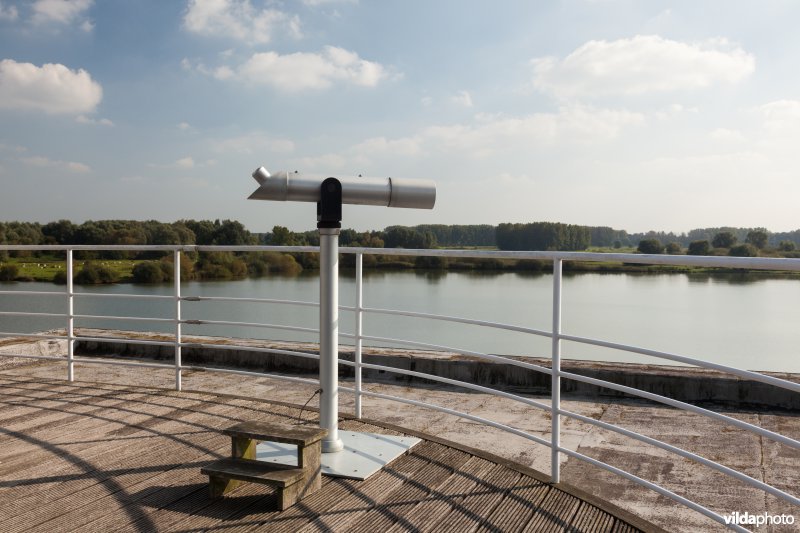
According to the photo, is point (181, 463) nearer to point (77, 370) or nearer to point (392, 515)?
point (392, 515)

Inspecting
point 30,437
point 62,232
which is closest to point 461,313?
point 62,232

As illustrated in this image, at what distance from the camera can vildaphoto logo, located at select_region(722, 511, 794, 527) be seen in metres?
2.55

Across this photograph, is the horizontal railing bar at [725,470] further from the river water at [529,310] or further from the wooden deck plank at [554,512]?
the river water at [529,310]

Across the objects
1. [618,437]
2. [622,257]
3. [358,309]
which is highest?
[622,257]

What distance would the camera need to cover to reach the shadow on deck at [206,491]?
209 cm

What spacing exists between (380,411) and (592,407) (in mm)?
1660

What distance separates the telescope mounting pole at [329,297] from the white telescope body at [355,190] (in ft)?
0.15

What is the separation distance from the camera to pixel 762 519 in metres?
2.61

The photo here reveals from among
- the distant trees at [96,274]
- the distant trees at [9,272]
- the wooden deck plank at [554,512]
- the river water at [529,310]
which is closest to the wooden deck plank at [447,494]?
the wooden deck plank at [554,512]

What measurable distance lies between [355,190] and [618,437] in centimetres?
241

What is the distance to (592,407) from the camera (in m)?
4.77

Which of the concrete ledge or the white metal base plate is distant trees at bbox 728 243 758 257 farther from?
the white metal base plate

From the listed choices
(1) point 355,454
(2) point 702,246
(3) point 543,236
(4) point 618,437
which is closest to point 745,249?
(2) point 702,246

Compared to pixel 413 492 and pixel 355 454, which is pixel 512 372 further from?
pixel 413 492
